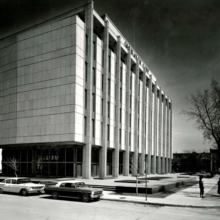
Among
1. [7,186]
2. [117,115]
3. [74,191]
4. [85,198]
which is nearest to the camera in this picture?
[85,198]

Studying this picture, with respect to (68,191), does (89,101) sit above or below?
above

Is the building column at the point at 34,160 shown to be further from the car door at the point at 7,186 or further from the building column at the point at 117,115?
the car door at the point at 7,186

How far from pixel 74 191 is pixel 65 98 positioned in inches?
819

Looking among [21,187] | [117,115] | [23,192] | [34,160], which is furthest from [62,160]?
[23,192]

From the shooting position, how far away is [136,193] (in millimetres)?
23250

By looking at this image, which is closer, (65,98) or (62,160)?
(65,98)

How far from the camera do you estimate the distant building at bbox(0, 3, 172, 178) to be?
39.4 metres

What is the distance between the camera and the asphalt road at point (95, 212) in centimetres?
1434

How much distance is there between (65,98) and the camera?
39.0m

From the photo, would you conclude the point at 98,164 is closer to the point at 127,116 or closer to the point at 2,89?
the point at 127,116

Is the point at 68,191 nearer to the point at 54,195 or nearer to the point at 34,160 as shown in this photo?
the point at 54,195

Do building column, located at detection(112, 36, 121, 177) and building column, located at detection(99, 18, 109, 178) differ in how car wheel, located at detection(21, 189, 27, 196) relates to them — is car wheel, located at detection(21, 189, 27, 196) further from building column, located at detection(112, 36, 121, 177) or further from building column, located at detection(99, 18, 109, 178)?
building column, located at detection(112, 36, 121, 177)

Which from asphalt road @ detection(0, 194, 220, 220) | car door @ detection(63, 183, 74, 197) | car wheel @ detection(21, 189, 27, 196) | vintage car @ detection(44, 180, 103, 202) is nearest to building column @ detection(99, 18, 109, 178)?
car wheel @ detection(21, 189, 27, 196)

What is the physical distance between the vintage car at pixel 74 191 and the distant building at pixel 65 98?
674 inches
